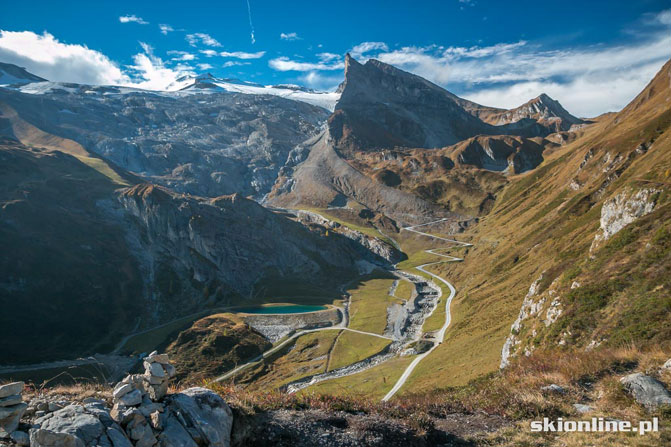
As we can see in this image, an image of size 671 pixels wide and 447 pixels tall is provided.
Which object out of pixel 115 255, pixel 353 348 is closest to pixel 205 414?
pixel 353 348

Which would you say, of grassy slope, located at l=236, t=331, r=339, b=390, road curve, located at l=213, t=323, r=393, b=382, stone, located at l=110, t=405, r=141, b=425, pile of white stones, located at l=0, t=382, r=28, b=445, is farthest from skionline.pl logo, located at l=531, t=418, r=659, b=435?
road curve, located at l=213, t=323, r=393, b=382

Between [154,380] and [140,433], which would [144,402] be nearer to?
[154,380]

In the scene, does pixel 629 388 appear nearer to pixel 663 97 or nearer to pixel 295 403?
pixel 295 403

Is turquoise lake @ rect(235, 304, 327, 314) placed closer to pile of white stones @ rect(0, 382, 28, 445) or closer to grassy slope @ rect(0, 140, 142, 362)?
grassy slope @ rect(0, 140, 142, 362)

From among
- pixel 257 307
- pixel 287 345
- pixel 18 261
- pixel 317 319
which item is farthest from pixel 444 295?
pixel 18 261

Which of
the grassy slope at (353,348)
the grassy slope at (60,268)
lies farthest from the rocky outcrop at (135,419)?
the grassy slope at (60,268)

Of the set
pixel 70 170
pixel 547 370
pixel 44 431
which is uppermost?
pixel 70 170
